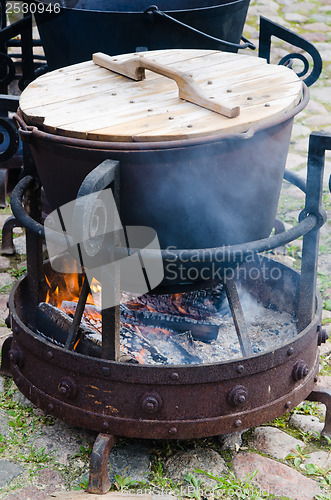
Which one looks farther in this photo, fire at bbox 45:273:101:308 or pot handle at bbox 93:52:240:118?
fire at bbox 45:273:101:308

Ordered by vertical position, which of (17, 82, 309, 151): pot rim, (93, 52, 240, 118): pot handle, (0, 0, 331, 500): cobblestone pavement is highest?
(93, 52, 240, 118): pot handle

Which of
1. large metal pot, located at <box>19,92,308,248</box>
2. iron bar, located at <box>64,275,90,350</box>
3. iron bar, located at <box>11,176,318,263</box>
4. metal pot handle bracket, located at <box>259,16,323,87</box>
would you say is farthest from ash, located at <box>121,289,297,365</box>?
metal pot handle bracket, located at <box>259,16,323,87</box>

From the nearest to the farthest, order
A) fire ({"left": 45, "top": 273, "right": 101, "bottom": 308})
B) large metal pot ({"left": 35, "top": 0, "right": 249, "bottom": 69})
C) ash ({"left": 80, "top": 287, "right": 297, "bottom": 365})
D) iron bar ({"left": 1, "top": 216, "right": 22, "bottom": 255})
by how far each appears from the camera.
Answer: ash ({"left": 80, "top": 287, "right": 297, "bottom": 365})
fire ({"left": 45, "top": 273, "right": 101, "bottom": 308})
large metal pot ({"left": 35, "top": 0, "right": 249, "bottom": 69})
iron bar ({"left": 1, "top": 216, "right": 22, "bottom": 255})

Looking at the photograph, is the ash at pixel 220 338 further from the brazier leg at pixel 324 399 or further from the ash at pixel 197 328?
the brazier leg at pixel 324 399

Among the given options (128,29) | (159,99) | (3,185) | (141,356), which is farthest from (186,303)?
(3,185)

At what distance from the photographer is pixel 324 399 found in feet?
8.23

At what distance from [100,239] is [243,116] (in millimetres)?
589

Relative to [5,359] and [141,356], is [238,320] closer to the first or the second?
[141,356]

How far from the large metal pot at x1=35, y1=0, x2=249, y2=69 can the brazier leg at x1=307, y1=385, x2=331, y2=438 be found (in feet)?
5.37

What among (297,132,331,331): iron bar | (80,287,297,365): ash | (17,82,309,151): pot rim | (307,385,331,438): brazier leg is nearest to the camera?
(17,82,309,151): pot rim

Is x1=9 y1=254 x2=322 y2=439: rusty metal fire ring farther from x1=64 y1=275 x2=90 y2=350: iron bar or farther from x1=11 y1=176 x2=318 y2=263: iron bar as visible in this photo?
x1=11 y1=176 x2=318 y2=263: iron bar

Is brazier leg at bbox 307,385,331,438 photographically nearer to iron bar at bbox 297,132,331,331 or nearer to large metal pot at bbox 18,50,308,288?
iron bar at bbox 297,132,331,331

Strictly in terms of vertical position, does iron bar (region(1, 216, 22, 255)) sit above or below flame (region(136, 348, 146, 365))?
below

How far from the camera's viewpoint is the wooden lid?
6.56 feet
